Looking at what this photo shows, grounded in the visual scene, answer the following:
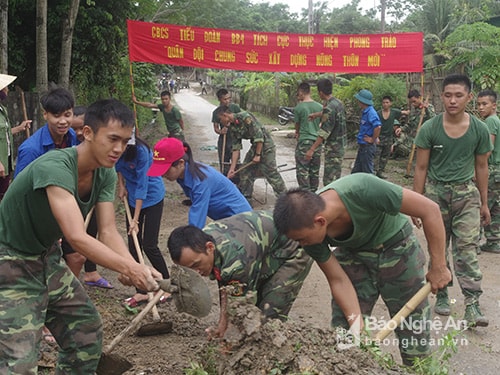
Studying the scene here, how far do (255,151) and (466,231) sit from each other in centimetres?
402

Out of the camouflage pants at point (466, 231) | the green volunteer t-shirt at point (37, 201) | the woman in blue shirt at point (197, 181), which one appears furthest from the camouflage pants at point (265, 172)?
the green volunteer t-shirt at point (37, 201)

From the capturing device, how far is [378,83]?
1360 cm

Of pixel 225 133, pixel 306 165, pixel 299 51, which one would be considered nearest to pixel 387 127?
pixel 299 51

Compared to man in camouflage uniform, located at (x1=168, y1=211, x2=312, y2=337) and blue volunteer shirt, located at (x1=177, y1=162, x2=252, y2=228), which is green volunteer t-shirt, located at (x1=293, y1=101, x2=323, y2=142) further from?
man in camouflage uniform, located at (x1=168, y1=211, x2=312, y2=337)

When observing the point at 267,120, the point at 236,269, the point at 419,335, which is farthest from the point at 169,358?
the point at 267,120

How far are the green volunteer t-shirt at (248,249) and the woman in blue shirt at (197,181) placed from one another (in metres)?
0.56

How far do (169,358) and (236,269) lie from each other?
107 centimetres

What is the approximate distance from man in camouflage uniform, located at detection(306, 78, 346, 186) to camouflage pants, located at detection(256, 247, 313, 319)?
4.69 m

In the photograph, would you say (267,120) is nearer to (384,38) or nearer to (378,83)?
(378,83)

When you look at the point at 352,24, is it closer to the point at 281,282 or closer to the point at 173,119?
the point at 173,119

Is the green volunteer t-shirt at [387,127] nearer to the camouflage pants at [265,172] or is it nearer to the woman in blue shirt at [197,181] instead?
the camouflage pants at [265,172]

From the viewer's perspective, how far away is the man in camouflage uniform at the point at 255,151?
25.4 feet

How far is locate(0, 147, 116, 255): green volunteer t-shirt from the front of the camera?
2377 mm

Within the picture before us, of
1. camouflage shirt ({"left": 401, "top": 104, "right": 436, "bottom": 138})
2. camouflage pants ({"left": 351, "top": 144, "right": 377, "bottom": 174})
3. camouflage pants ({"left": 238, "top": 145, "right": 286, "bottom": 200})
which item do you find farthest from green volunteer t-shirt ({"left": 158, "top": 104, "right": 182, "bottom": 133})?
camouflage shirt ({"left": 401, "top": 104, "right": 436, "bottom": 138})
